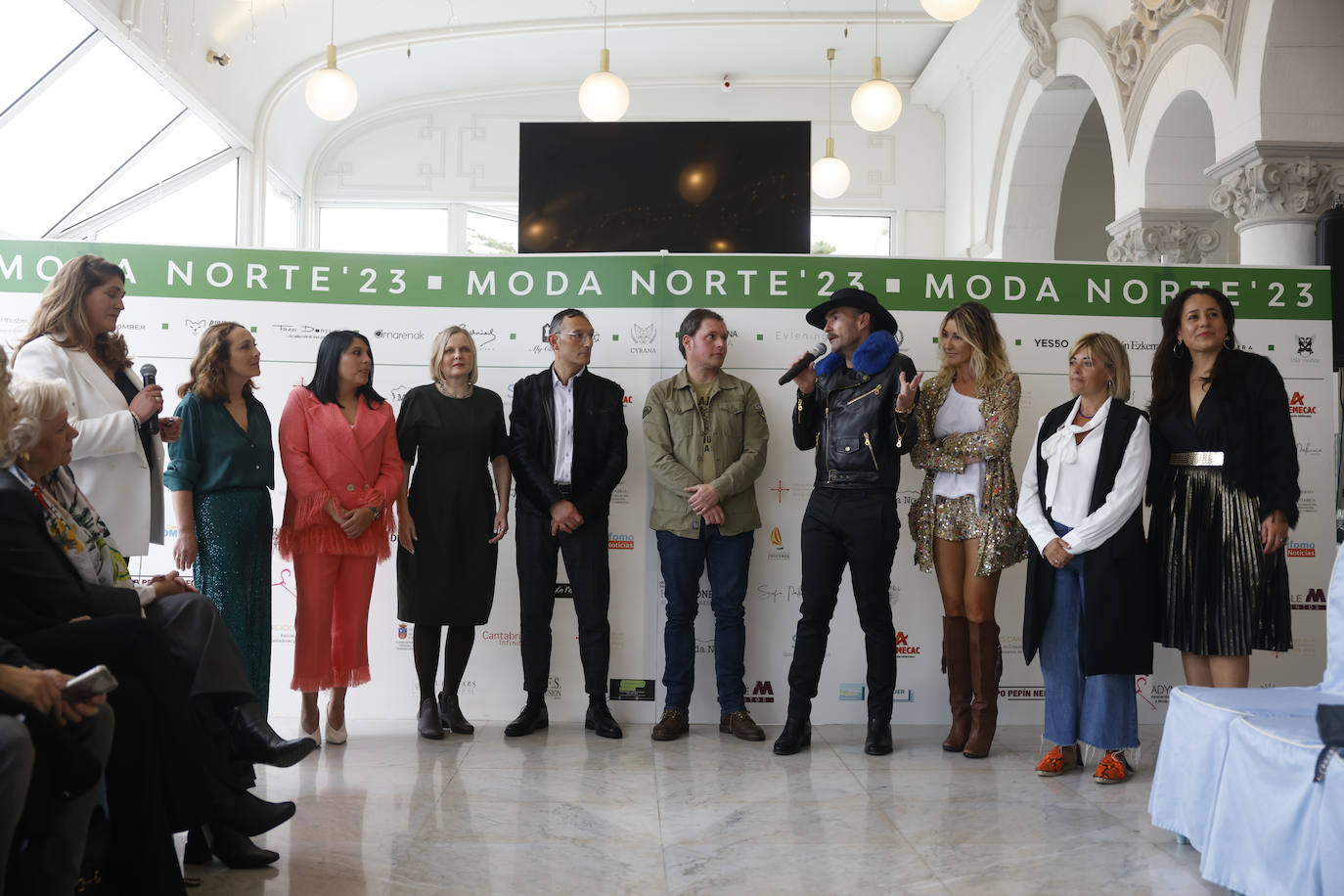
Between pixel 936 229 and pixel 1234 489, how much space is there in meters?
7.76

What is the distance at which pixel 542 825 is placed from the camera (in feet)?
10.3

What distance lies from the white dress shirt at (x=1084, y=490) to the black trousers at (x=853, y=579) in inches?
20.6

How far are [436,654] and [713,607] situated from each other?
1.13m

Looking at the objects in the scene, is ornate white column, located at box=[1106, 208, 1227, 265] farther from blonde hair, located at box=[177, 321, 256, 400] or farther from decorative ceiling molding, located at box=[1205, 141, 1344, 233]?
blonde hair, located at box=[177, 321, 256, 400]

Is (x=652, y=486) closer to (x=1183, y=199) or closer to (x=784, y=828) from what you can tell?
(x=784, y=828)

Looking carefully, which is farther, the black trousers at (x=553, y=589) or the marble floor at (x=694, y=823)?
the black trousers at (x=553, y=589)

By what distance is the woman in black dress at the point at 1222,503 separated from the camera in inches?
139

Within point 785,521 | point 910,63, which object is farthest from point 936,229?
point 785,521

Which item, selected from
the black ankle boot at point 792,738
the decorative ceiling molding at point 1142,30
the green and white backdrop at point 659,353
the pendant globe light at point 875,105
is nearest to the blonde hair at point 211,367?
the green and white backdrop at point 659,353

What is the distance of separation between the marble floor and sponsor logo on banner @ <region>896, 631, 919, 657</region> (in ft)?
1.47

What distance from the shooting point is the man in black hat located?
4.03 metres

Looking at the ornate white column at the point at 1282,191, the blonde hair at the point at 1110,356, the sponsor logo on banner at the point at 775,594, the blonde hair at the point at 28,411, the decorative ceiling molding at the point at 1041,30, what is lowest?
the sponsor logo on banner at the point at 775,594

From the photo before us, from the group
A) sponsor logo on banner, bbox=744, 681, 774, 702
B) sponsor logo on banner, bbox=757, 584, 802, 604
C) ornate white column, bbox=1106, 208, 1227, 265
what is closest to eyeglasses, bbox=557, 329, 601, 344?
sponsor logo on banner, bbox=757, 584, 802, 604

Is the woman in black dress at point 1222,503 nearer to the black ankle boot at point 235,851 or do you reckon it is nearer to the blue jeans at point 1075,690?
the blue jeans at point 1075,690
